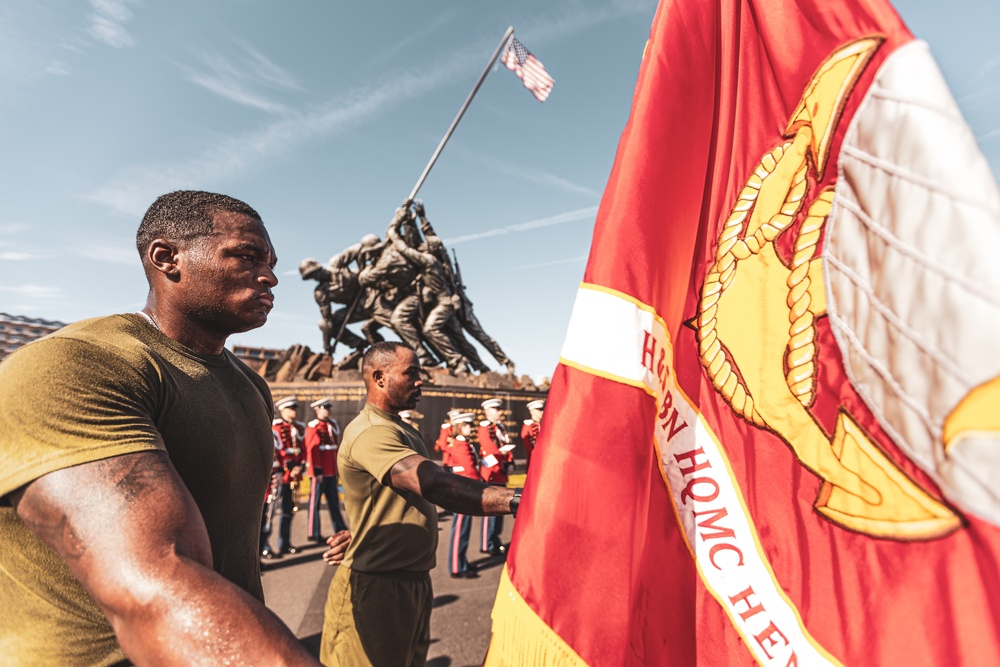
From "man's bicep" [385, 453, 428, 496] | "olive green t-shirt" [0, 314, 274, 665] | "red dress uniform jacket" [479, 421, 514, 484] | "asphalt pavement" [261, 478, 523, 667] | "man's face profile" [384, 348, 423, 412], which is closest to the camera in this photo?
"olive green t-shirt" [0, 314, 274, 665]

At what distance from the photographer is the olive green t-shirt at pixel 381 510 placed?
2.59 m

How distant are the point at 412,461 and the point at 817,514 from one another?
5.45 ft

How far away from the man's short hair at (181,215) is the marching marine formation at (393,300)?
1331 cm

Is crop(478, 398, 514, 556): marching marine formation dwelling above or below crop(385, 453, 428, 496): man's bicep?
below

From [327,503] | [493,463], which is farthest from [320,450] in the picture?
[493,463]

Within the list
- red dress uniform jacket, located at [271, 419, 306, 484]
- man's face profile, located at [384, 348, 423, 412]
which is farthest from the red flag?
red dress uniform jacket, located at [271, 419, 306, 484]

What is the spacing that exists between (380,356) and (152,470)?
232 centimetres

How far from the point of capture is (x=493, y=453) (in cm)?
809

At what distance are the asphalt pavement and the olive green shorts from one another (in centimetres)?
116

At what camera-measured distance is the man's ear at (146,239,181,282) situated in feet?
4.70

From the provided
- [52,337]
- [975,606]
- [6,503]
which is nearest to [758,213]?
[975,606]

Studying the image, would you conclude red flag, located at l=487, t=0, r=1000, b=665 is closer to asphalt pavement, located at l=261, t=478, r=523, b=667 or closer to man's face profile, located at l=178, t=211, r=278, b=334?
man's face profile, located at l=178, t=211, r=278, b=334

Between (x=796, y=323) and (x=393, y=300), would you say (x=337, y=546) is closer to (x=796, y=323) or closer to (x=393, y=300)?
(x=796, y=323)

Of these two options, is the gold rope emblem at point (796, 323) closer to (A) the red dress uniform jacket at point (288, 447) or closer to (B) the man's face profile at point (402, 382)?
(B) the man's face profile at point (402, 382)
